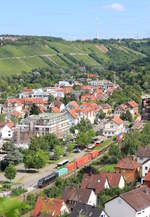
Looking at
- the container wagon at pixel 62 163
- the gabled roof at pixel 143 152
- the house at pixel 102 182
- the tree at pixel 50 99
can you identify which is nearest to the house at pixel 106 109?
the tree at pixel 50 99

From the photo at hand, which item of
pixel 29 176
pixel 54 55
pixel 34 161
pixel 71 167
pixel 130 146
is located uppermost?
pixel 54 55

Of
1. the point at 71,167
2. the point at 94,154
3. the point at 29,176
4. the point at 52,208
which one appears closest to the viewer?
the point at 52,208

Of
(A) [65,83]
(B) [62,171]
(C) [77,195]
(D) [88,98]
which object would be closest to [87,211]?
(C) [77,195]

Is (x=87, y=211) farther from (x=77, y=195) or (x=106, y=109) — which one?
(x=106, y=109)

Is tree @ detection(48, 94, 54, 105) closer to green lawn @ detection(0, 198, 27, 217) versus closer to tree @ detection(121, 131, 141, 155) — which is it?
tree @ detection(121, 131, 141, 155)

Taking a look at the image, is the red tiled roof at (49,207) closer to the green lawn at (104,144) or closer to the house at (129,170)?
the house at (129,170)

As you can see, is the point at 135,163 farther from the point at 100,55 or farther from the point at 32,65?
the point at 100,55
